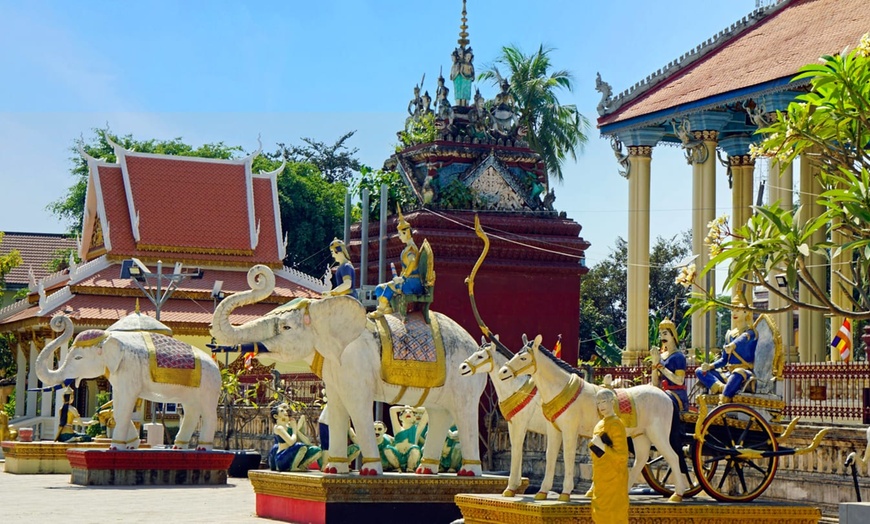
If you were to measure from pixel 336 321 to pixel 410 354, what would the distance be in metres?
0.86

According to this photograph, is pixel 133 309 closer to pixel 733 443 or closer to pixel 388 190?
pixel 388 190

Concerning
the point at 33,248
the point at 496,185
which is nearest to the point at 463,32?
the point at 496,185

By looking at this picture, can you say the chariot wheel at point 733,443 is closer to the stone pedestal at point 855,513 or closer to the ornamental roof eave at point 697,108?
the stone pedestal at point 855,513

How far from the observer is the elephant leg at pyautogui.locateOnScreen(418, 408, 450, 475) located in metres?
15.6

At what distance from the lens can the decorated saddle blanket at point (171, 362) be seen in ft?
72.9

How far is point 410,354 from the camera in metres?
15.1

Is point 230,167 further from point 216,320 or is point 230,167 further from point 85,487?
point 216,320

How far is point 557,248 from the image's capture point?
971 inches

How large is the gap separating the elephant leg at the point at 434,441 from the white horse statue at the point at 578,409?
3.39m

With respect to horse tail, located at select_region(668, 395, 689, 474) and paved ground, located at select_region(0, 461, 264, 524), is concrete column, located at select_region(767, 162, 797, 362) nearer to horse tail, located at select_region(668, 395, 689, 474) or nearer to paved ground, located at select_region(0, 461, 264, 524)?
paved ground, located at select_region(0, 461, 264, 524)

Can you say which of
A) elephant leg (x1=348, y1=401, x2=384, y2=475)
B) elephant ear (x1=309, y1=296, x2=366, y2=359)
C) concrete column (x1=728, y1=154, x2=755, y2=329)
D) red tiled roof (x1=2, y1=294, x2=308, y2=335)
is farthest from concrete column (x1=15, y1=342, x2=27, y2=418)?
elephant ear (x1=309, y1=296, x2=366, y2=359)

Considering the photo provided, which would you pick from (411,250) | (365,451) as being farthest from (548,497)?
(411,250)

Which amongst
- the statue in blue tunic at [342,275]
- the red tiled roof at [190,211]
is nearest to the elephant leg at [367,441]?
the statue in blue tunic at [342,275]

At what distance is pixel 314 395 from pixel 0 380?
2378 centimetres
